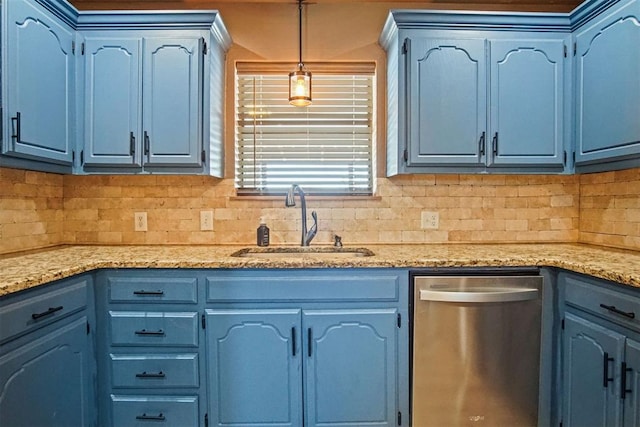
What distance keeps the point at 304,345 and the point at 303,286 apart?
0.28 meters

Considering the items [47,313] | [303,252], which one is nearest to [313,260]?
[303,252]

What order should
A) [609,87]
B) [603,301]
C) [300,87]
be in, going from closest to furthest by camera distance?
[603,301], [609,87], [300,87]

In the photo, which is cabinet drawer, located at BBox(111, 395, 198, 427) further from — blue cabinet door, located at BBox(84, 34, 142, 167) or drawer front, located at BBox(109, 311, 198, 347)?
blue cabinet door, located at BBox(84, 34, 142, 167)

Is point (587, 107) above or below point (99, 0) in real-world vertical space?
below

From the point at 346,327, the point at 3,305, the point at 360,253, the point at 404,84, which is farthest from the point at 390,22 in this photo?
the point at 3,305

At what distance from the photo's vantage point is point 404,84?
2102 mm

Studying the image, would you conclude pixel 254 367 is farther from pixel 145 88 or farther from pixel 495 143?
pixel 495 143

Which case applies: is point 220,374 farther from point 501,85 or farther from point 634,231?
point 634,231

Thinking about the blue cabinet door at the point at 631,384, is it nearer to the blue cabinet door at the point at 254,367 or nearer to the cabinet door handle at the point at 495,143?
the cabinet door handle at the point at 495,143

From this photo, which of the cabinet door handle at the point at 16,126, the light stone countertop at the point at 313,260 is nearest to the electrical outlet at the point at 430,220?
the light stone countertop at the point at 313,260

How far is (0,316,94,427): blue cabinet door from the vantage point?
1.35 m

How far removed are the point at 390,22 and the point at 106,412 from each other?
245 cm

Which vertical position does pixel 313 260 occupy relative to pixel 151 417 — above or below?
above

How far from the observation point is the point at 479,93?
2100 millimetres
